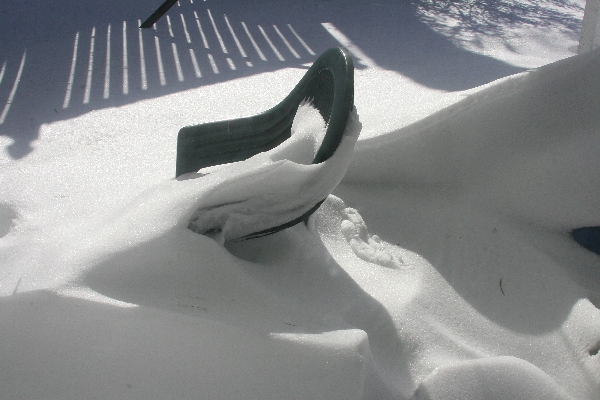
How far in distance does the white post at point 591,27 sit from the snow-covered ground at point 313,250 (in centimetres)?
48

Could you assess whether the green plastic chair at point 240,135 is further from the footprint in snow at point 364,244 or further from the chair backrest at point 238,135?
the footprint in snow at point 364,244

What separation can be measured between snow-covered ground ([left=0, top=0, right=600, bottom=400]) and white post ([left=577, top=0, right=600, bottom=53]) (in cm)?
48

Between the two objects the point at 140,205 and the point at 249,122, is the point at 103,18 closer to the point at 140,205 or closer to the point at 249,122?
the point at 249,122

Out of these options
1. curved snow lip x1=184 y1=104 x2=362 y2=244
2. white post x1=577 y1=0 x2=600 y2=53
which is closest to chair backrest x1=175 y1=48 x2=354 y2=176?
curved snow lip x1=184 y1=104 x2=362 y2=244

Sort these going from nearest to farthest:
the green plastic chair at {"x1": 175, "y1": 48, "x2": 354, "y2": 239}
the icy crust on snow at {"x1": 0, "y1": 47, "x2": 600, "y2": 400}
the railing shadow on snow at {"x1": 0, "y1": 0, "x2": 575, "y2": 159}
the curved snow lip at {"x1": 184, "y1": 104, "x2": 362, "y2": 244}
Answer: the icy crust on snow at {"x1": 0, "y1": 47, "x2": 600, "y2": 400} → the curved snow lip at {"x1": 184, "y1": 104, "x2": 362, "y2": 244} → the green plastic chair at {"x1": 175, "y1": 48, "x2": 354, "y2": 239} → the railing shadow on snow at {"x1": 0, "y1": 0, "x2": 575, "y2": 159}

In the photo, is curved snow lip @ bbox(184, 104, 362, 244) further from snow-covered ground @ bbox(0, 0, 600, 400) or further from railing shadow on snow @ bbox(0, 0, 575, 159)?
railing shadow on snow @ bbox(0, 0, 575, 159)

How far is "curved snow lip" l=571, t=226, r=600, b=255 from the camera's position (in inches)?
62.5

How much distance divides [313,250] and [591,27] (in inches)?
107

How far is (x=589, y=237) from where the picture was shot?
1.59 m

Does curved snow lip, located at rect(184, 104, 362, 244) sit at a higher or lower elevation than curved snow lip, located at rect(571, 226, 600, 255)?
higher

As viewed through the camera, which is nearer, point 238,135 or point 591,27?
point 238,135

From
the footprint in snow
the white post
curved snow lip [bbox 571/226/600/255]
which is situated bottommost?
curved snow lip [bbox 571/226/600/255]

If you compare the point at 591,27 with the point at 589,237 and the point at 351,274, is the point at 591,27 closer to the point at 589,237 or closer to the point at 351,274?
the point at 589,237

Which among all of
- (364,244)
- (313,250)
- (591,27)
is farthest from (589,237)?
(591,27)
